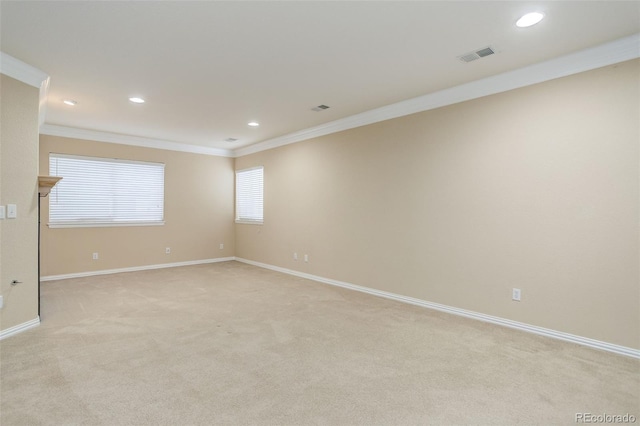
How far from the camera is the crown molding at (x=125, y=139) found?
549 cm

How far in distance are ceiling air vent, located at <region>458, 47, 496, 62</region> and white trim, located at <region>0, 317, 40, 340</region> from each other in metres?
4.93

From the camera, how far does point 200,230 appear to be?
716 cm

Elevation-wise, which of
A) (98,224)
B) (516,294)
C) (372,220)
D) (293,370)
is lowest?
(293,370)

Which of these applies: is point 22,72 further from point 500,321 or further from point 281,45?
point 500,321

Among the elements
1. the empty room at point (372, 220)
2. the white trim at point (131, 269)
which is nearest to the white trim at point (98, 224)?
the empty room at point (372, 220)

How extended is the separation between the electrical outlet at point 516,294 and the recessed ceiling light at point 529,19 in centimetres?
242

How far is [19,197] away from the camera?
321 cm

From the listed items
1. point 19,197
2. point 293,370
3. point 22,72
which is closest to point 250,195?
point 19,197

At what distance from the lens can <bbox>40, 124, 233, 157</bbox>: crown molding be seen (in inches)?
216

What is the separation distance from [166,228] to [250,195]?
184 cm

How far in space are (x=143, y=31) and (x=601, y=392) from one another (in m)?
4.22

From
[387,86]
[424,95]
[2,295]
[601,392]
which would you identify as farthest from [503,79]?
[2,295]

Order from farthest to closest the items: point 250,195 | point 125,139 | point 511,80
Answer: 1. point 250,195
2. point 125,139
3. point 511,80

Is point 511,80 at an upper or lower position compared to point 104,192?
upper
